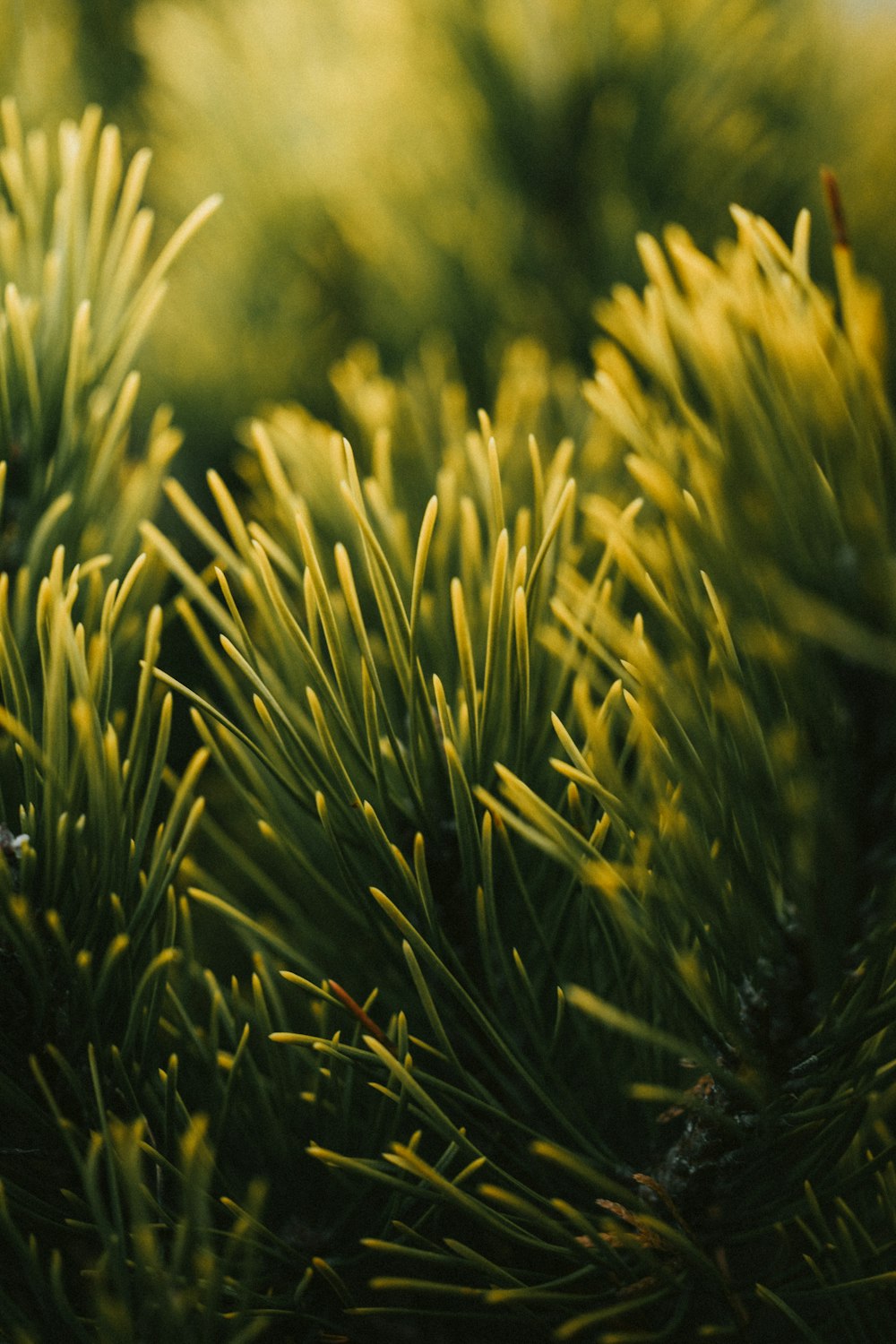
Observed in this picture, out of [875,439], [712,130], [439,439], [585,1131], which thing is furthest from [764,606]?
[712,130]

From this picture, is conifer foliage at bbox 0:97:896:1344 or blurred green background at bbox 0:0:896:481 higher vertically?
blurred green background at bbox 0:0:896:481

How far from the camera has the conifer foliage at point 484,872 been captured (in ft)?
0.60

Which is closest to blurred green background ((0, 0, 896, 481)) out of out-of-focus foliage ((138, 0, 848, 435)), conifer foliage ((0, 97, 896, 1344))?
out-of-focus foliage ((138, 0, 848, 435))

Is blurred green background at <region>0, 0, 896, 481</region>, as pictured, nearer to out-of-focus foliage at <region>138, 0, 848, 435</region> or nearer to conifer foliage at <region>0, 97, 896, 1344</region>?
out-of-focus foliage at <region>138, 0, 848, 435</region>

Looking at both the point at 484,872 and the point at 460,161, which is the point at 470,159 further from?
the point at 484,872

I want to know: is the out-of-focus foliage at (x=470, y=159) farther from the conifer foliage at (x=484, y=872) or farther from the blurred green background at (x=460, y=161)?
the conifer foliage at (x=484, y=872)

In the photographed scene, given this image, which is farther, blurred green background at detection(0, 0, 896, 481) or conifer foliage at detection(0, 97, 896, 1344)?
blurred green background at detection(0, 0, 896, 481)

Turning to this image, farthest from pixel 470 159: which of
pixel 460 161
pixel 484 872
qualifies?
pixel 484 872

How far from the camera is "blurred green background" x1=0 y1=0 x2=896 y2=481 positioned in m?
0.47

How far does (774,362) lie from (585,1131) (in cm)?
21

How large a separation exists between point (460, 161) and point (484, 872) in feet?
1.38

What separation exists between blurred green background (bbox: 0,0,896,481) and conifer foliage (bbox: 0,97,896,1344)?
218mm

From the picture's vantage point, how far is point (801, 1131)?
22 cm

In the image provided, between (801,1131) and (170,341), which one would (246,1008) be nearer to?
(801,1131)
